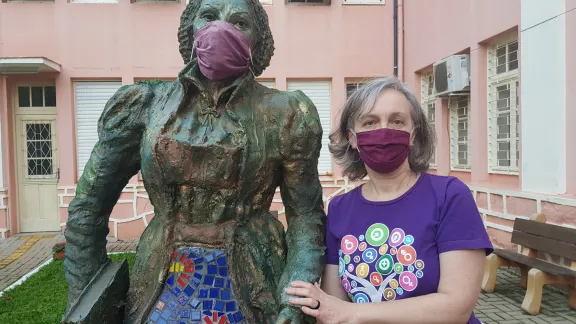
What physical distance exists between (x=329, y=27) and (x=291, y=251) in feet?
28.4

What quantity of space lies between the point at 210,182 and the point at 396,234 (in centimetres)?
60

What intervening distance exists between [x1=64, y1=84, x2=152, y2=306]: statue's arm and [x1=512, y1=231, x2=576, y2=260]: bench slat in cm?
482

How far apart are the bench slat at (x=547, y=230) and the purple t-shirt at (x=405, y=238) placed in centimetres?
411

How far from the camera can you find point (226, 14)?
1.56 metres

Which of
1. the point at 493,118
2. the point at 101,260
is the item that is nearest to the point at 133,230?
the point at 493,118

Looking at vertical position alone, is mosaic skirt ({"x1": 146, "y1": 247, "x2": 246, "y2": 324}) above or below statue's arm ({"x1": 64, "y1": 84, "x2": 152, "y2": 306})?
below

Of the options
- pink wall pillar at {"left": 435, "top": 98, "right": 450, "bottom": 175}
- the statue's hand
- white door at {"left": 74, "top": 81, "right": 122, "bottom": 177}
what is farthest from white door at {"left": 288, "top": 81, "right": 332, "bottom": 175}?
the statue's hand

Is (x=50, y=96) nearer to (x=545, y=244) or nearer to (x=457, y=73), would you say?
(x=457, y=73)

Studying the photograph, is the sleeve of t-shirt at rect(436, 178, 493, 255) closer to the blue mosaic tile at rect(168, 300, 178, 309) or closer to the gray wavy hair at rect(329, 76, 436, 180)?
the gray wavy hair at rect(329, 76, 436, 180)

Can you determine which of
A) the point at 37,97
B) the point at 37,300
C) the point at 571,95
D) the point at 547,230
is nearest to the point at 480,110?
the point at 571,95

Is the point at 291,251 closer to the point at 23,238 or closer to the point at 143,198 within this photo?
the point at 143,198

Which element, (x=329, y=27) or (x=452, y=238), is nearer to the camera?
(x=452, y=238)

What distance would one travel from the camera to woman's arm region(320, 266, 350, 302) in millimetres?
A: 1687

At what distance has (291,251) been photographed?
5.35ft
